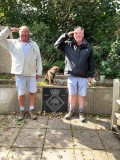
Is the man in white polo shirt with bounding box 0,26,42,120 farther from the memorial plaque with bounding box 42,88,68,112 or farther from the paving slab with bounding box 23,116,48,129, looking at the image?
the memorial plaque with bounding box 42,88,68,112

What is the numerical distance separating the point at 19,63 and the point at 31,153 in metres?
1.93

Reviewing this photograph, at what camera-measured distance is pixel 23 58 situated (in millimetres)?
4777

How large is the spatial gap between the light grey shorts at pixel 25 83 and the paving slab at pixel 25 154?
60.4 inches

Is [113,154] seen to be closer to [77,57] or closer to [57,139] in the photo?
[57,139]

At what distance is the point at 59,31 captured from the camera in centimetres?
857

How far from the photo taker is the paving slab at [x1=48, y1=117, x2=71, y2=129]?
4.71 m

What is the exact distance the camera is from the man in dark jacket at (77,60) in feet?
15.6

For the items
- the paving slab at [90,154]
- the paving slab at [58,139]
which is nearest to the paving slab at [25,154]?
the paving slab at [58,139]

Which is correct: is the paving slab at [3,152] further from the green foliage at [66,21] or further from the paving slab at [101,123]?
the green foliage at [66,21]

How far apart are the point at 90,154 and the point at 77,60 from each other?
193cm

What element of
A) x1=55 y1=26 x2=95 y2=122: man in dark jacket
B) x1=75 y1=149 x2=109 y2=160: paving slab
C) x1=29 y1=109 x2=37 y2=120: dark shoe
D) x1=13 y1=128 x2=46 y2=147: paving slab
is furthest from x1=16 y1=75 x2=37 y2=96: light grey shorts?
x1=75 y1=149 x2=109 y2=160: paving slab

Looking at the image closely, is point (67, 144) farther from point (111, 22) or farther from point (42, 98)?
point (111, 22)

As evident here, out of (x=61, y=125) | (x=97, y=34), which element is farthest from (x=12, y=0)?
(x=61, y=125)

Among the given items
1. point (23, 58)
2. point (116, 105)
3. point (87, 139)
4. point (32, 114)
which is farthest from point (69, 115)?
point (23, 58)
